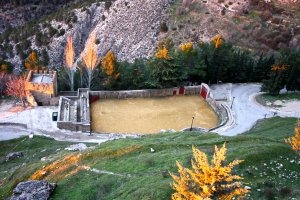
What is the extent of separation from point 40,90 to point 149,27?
4360 cm

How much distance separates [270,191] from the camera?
20.0 meters

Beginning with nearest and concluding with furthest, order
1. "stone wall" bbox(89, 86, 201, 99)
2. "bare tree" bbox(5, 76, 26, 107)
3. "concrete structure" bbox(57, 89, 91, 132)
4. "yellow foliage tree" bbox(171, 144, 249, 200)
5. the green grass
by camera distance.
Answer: "yellow foliage tree" bbox(171, 144, 249, 200)
"concrete structure" bbox(57, 89, 91, 132)
"bare tree" bbox(5, 76, 26, 107)
"stone wall" bbox(89, 86, 201, 99)
the green grass

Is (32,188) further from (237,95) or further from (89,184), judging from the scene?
(237,95)

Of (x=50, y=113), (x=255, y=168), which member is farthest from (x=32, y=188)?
(x=50, y=113)

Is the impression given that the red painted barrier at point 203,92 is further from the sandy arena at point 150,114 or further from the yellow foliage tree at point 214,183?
the yellow foliage tree at point 214,183

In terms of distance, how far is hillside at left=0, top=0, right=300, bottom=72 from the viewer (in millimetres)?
75750

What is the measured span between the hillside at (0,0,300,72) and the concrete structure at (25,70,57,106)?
32214 millimetres

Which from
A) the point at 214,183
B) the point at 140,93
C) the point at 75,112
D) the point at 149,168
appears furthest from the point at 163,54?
the point at 214,183

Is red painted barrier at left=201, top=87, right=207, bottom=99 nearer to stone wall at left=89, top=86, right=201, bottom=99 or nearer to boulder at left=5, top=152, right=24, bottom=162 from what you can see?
stone wall at left=89, top=86, right=201, bottom=99

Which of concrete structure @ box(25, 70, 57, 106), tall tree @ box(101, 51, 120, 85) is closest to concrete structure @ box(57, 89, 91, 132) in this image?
concrete structure @ box(25, 70, 57, 106)

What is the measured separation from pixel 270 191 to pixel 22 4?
10407 centimetres

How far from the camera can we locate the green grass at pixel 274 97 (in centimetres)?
5134

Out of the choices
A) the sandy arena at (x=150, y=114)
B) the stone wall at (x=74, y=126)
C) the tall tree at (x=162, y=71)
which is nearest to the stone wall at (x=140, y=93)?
the sandy arena at (x=150, y=114)

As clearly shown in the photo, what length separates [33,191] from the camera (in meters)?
24.2
